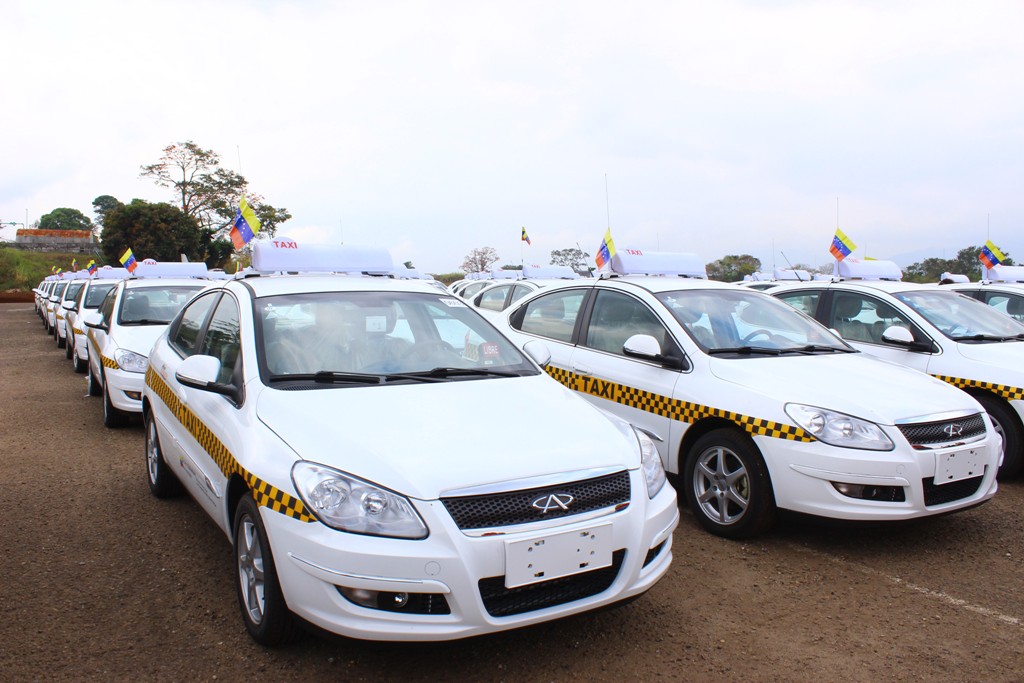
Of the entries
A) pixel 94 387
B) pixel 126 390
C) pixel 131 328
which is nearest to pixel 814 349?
pixel 126 390

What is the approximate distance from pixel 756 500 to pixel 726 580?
552 mm

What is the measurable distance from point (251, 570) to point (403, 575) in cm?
89

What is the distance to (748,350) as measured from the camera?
15.8 feet

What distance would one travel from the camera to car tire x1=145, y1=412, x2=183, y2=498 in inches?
191

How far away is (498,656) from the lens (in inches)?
118

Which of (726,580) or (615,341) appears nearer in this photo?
(726,580)

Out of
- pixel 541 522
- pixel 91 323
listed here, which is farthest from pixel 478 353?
pixel 91 323

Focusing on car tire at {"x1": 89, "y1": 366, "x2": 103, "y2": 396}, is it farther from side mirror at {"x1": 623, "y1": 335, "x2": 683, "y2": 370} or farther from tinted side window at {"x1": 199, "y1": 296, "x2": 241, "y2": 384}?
side mirror at {"x1": 623, "y1": 335, "x2": 683, "y2": 370}

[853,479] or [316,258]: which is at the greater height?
[316,258]

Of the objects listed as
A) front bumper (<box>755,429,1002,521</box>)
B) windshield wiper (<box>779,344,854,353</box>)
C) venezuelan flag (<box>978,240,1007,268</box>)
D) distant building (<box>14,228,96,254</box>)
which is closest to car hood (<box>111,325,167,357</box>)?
windshield wiper (<box>779,344,854,353</box>)

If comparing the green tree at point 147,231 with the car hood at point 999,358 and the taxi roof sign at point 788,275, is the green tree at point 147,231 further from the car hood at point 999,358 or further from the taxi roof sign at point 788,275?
the car hood at point 999,358

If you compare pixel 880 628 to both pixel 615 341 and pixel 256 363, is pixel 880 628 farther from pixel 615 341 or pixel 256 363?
pixel 256 363

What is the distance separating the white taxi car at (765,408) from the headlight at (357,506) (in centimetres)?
233

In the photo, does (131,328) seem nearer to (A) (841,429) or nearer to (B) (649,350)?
(B) (649,350)
